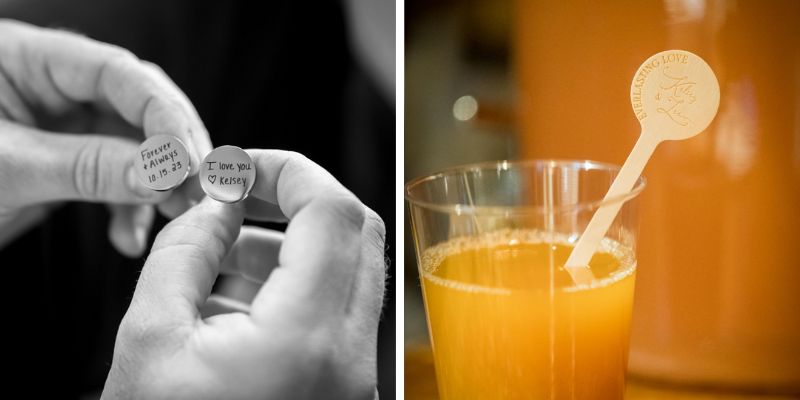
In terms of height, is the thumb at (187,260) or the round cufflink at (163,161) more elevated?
the round cufflink at (163,161)

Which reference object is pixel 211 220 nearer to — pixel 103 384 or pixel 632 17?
pixel 103 384

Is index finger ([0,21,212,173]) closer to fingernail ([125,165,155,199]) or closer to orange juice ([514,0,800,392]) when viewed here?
fingernail ([125,165,155,199])

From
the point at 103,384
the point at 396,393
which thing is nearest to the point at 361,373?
the point at 396,393

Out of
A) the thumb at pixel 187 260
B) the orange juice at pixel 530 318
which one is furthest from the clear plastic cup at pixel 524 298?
the thumb at pixel 187 260

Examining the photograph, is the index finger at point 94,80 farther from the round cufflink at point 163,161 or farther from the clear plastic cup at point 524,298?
the clear plastic cup at point 524,298

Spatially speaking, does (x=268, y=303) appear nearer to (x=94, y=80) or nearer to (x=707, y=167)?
(x=94, y=80)

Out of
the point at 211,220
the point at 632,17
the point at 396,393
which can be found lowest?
the point at 396,393

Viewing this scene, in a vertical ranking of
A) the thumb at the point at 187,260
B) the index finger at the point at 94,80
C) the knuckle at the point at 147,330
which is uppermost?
the index finger at the point at 94,80

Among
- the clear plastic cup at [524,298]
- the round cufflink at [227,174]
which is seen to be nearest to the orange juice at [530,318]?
the clear plastic cup at [524,298]

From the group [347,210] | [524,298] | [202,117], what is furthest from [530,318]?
[202,117]
